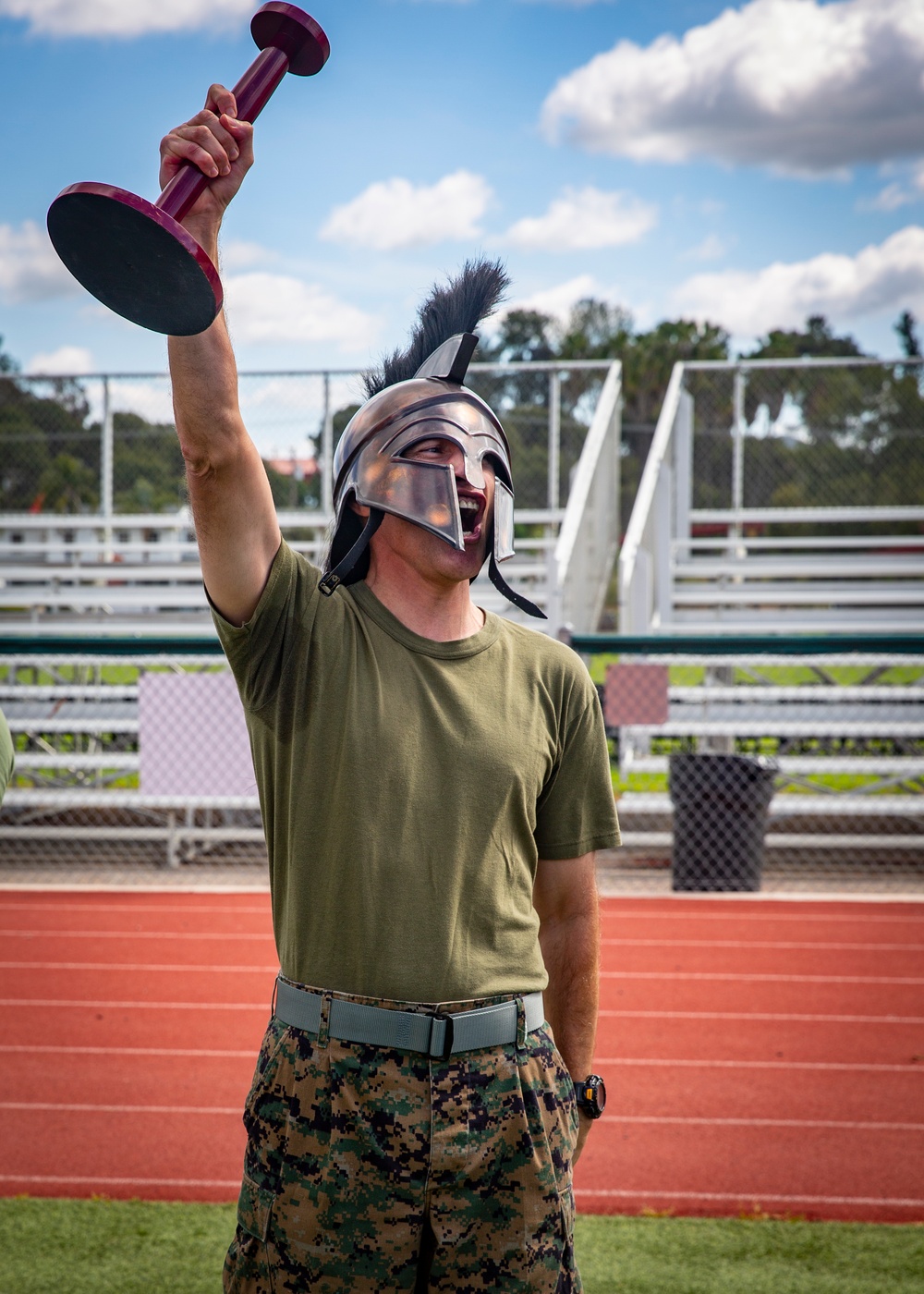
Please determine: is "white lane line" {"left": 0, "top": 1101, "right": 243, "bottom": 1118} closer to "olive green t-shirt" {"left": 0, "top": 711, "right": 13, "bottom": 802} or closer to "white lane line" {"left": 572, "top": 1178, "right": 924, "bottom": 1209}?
"white lane line" {"left": 572, "top": 1178, "right": 924, "bottom": 1209}

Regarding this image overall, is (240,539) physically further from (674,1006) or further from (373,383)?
(674,1006)

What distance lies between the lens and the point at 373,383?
7.79ft

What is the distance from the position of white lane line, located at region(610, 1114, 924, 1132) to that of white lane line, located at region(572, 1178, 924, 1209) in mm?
531

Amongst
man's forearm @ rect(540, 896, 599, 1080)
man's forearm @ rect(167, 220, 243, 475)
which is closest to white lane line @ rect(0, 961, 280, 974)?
man's forearm @ rect(540, 896, 599, 1080)

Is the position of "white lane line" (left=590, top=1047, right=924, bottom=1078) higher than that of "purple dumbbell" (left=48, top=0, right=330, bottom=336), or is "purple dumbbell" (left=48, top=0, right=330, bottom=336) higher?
"purple dumbbell" (left=48, top=0, right=330, bottom=336)

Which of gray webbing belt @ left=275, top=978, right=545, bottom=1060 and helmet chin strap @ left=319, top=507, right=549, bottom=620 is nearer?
gray webbing belt @ left=275, top=978, right=545, bottom=1060

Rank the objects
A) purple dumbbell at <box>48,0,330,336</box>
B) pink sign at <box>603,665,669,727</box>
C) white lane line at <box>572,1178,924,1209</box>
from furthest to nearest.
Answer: pink sign at <box>603,665,669,727</box>, white lane line at <box>572,1178,924,1209</box>, purple dumbbell at <box>48,0,330,336</box>

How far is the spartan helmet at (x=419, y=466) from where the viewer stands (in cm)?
199

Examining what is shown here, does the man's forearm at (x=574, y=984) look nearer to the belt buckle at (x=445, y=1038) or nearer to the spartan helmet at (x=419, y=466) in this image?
the belt buckle at (x=445, y=1038)

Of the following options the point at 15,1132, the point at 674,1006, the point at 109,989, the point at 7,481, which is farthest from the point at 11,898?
the point at 7,481

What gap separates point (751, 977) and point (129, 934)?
348 centimetres

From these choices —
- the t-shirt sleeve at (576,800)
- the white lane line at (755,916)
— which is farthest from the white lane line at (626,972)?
the t-shirt sleeve at (576,800)

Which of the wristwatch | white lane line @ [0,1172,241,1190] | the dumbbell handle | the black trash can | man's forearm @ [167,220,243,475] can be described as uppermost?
the dumbbell handle

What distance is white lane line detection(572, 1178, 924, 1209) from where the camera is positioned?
383 centimetres
